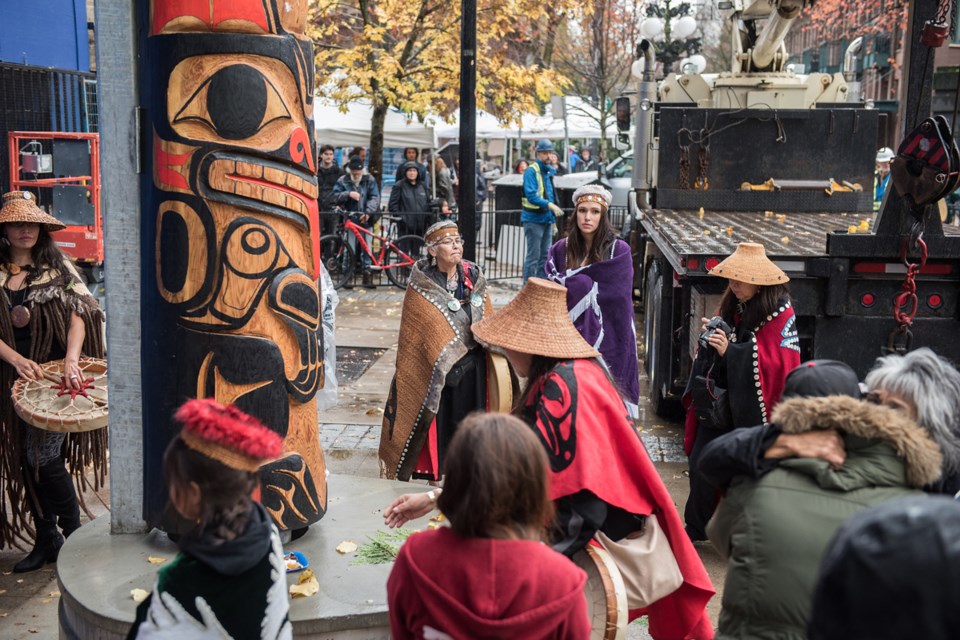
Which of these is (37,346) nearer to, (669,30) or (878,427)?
(878,427)

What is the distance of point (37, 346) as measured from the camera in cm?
546

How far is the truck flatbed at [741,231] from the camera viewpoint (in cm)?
668

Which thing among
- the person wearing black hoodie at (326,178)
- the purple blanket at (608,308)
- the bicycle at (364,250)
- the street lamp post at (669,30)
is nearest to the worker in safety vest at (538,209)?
the bicycle at (364,250)

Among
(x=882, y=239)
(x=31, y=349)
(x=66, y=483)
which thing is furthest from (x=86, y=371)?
(x=882, y=239)

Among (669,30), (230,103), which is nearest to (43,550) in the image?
(230,103)

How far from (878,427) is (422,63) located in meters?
14.4

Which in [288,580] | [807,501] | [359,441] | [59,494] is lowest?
[359,441]

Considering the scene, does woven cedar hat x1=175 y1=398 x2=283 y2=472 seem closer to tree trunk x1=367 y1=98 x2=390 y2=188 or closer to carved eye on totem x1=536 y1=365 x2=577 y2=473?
carved eye on totem x1=536 y1=365 x2=577 y2=473

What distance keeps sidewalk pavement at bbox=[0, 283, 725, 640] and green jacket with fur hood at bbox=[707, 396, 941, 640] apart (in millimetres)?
2360

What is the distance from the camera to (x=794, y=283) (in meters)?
6.25

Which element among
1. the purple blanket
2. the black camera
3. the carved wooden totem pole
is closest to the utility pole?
the purple blanket

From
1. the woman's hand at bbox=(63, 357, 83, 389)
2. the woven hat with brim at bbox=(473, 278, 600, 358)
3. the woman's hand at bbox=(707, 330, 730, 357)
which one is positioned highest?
the woven hat with brim at bbox=(473, 278, 600, 358)

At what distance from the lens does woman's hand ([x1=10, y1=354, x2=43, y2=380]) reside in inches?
207

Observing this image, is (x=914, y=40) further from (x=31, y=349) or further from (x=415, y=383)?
(x=31, y=349)
